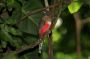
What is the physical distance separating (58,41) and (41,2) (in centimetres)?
23

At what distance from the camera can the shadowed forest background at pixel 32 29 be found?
3.54ft

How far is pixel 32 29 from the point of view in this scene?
1.25 meters

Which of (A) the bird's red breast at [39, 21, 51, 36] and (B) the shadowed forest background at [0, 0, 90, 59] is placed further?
(B) the shadowed forest background at [0, 0, 90, 59]

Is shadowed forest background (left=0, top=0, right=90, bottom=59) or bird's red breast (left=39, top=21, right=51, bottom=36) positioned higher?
bird's red breast (left=39, top=21, right=51, bottom=36)

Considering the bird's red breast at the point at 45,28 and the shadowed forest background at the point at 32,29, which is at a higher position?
the bird's red breast at the point at 45,28

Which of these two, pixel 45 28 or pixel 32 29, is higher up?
pixel 45 28

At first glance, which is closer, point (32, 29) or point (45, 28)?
point (45, 28)

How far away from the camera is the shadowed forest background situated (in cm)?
108

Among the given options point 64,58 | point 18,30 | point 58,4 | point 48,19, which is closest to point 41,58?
point 64,58

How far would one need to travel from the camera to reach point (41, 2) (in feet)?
4.27

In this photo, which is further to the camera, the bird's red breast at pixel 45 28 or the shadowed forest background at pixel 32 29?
the shadowed forest background at pixel 32 29

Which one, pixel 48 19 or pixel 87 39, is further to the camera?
pixel 87 39

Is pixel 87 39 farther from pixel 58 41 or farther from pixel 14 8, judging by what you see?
pixel 14 8

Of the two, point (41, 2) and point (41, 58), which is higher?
point (41, 2)
